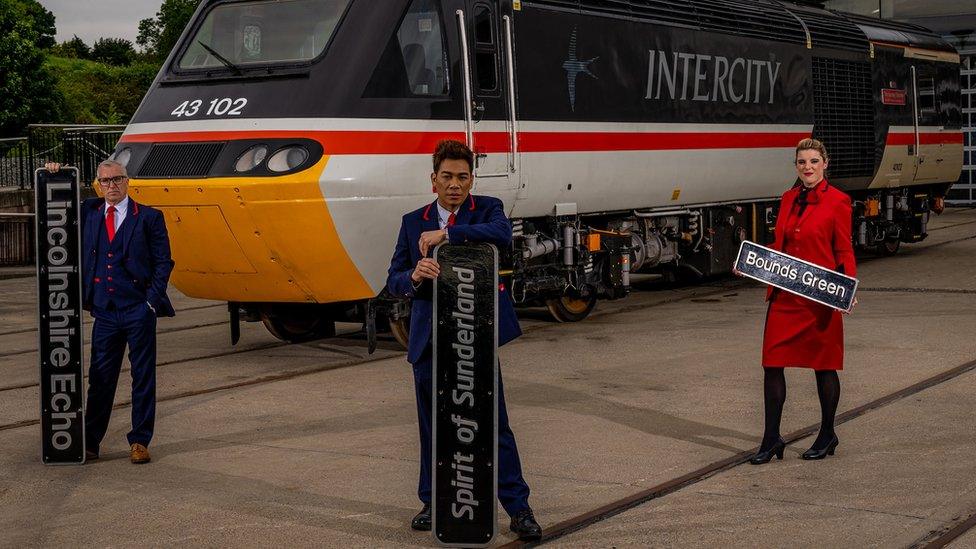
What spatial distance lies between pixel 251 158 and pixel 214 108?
69 cm

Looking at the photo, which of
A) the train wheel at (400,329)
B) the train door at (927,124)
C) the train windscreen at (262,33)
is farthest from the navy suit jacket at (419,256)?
the train door at (927,124)

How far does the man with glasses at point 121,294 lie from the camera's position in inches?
337

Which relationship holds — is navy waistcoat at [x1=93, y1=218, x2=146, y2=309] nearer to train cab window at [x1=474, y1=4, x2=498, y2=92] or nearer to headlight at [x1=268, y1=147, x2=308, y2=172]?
headlight at [x1=268, y1=147, x2=308, y2=172]

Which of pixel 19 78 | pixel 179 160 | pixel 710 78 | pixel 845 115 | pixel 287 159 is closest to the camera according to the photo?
pixel 287 159

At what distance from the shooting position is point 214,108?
1208 cm

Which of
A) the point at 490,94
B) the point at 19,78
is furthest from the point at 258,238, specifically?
the point at 19,78

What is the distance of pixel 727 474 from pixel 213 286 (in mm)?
5719

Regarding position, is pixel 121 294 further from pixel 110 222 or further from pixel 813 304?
pixel 813 304

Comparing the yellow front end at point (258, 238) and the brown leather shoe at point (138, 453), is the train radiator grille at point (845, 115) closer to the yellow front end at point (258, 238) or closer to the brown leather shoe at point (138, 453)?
the yellow front end at point (258, 238)

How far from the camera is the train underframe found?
13.2 meters

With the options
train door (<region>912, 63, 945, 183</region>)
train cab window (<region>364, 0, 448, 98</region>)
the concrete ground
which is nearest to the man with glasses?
the concrete ground

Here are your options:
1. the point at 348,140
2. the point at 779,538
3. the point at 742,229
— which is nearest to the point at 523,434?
the point at 779,538

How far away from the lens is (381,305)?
12344 millimetres

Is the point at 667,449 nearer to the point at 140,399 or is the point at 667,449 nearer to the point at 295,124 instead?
the point at 140,399
